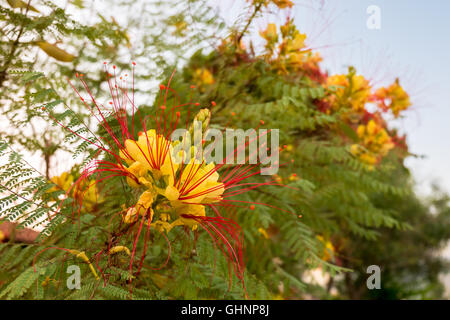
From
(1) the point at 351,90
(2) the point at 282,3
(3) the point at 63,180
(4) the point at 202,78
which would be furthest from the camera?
Answer: (4) the point at 202,78

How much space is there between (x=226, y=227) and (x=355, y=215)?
1.80 metres

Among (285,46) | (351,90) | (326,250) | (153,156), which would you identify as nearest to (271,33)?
(285,46)

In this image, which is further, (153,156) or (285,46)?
(285,46)

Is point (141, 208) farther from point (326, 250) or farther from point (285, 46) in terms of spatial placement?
point (326, 250)

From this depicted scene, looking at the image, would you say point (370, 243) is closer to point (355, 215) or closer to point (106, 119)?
point (355, 215)

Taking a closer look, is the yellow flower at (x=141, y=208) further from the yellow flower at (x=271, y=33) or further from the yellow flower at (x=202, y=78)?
the yellow flower at (x=202, y=78)

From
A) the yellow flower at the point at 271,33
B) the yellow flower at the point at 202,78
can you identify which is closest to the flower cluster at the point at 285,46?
the yellow flower at the point at 271,33

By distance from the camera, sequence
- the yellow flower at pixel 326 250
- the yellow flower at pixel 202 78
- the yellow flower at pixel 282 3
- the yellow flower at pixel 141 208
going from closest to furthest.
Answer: the yellow flower at pixel 141 208
the yellow flower at pixel 282 3
the yellow flower at pixel 326 250
the yellow flower at pixel 202 78

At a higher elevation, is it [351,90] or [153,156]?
[351,90]

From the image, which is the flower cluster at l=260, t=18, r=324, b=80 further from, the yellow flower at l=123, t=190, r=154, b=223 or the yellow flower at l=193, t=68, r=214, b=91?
the yellow flower at l=123, t=190, r=154, b=223

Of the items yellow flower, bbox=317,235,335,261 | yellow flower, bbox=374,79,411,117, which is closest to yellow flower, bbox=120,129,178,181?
yellow flower, bbox=317,235,335,261

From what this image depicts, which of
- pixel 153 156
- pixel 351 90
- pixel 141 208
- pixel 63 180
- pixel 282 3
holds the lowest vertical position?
pixel 141 208

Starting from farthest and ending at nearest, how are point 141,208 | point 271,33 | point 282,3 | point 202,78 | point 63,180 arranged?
1. point 202,78
2. point 271,33
3. point 282,3
4. point 63,180
5. point 141,208

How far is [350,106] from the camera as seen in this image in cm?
221
